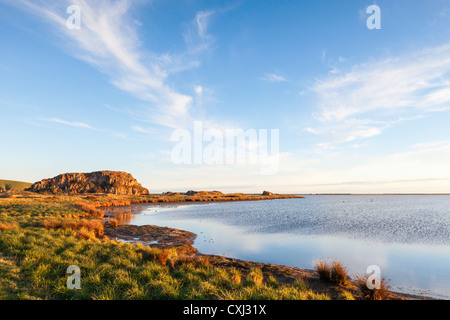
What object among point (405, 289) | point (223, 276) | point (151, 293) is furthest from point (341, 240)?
point (151, 293)

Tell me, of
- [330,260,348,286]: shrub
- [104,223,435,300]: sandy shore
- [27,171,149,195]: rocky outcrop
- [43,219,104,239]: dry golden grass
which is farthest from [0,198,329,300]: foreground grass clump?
[27,171,149,195]: rocky outcrop

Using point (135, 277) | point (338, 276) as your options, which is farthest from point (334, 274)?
point (135, 277)

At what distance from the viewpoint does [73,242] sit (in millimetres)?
14438

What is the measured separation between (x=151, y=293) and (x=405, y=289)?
11.2 m

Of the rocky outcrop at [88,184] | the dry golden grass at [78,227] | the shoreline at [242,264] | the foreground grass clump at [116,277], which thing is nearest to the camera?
the foreground grass clump at [116,277]

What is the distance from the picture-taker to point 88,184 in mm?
143500

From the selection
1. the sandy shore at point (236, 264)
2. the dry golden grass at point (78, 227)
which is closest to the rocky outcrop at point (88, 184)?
the sandy shore at point (236, 264)

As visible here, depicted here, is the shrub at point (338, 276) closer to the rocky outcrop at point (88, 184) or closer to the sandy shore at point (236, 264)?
the sandy shore at point (236, 264)

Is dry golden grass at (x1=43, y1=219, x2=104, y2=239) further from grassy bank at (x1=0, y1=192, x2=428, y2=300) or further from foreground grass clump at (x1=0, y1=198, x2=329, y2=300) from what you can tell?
foreground grass clump at (x1=0, y1=198, x2=329, y2=300)

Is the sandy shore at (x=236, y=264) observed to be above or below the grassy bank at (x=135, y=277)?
below

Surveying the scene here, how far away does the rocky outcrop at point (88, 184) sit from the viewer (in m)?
136

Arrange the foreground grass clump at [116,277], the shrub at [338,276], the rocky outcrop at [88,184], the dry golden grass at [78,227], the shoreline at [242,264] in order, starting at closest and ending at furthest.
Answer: the foreground grass clump at [116,277], the shoreline at [242,264], the shrub at [338,276], the dry golden grass at [78,227], the rocky outcrop at [88,184]

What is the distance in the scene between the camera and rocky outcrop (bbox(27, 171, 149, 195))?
13550cm
